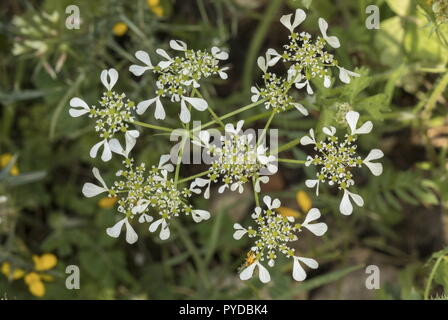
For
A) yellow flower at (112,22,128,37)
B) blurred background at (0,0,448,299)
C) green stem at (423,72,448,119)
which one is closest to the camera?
green stem at (423,72,448,119)

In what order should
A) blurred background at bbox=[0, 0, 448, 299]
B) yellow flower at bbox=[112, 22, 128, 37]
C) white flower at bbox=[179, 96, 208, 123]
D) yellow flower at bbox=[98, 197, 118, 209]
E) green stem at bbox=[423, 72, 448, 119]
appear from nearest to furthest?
1. white flower at bbox=[179, 96, 208, 123]
2. green stem at bbox=[423, 72, 448, 119]
3. blurred background at bbox=[0, 0, 448, 299]
4. yellow flower at bbox=[112, 22, 128, 37]
5. yellow flower at bbox=[98, 197, 118, 209]

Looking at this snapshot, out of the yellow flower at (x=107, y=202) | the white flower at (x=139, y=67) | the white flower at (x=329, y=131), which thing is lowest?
the white flower at (x=329, y=131)

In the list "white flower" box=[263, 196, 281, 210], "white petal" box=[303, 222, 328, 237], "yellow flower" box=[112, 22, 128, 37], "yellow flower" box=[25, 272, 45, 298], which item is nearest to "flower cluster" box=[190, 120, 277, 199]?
"white flower" box=[263, 196, 281, 210]

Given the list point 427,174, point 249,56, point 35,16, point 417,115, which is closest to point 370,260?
point 427,174

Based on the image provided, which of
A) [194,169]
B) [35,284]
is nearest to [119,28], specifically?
[194,169]

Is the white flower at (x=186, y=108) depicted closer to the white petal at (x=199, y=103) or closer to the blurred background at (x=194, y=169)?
the white petal at (x=199, y=103)

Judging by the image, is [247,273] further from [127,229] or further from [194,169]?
[194,169]

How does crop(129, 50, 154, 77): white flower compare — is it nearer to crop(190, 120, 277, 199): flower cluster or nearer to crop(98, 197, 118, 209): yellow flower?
crop(190, 120, 277, 199): flower cluster

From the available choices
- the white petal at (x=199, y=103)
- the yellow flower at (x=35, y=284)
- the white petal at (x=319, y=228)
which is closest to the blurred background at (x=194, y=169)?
the yellow flower at (x=35, y=284)
